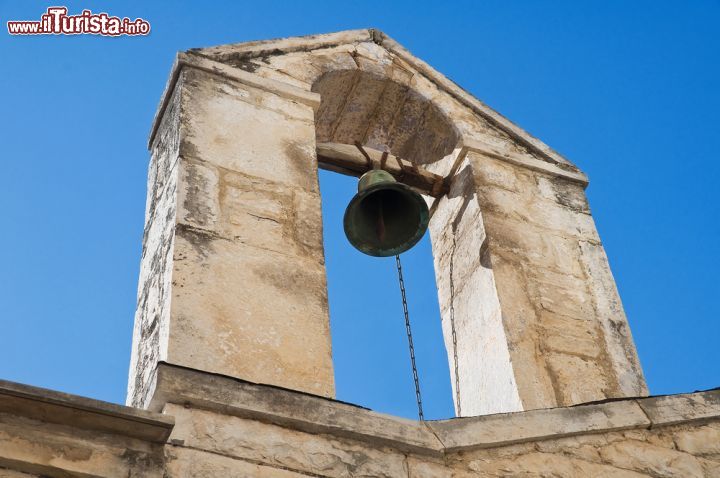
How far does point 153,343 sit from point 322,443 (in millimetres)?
815

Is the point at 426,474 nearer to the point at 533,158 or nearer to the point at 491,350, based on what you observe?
the point at 491,350

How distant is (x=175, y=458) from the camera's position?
10.2ft

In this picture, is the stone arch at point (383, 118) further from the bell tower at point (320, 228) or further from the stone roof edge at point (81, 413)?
the stone roof edge at point (81, 413)

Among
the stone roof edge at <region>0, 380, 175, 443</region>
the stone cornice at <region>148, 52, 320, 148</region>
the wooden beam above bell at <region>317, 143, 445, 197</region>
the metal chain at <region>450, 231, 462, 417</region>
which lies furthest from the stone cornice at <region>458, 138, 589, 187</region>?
the stone roof edge at <region>0, 380, 175, 443</region>

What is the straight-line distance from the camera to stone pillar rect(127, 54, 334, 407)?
381 centimetres

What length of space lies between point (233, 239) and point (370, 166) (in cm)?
130

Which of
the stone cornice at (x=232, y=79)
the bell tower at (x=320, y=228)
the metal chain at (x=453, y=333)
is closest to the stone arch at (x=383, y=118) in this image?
the bell tower at (x=320, y=228)

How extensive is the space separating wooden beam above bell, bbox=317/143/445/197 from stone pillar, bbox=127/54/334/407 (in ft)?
1.02

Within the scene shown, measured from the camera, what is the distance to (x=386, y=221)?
16.3 ft

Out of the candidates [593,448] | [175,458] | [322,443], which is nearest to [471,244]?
[593,448]

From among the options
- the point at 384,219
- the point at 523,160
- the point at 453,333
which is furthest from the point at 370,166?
the point at 453,333

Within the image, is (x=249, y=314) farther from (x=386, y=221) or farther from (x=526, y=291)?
(x=526, y=291)

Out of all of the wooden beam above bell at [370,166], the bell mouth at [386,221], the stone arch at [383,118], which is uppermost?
the stone arch at [383,118]

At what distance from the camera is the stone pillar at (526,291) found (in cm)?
448
